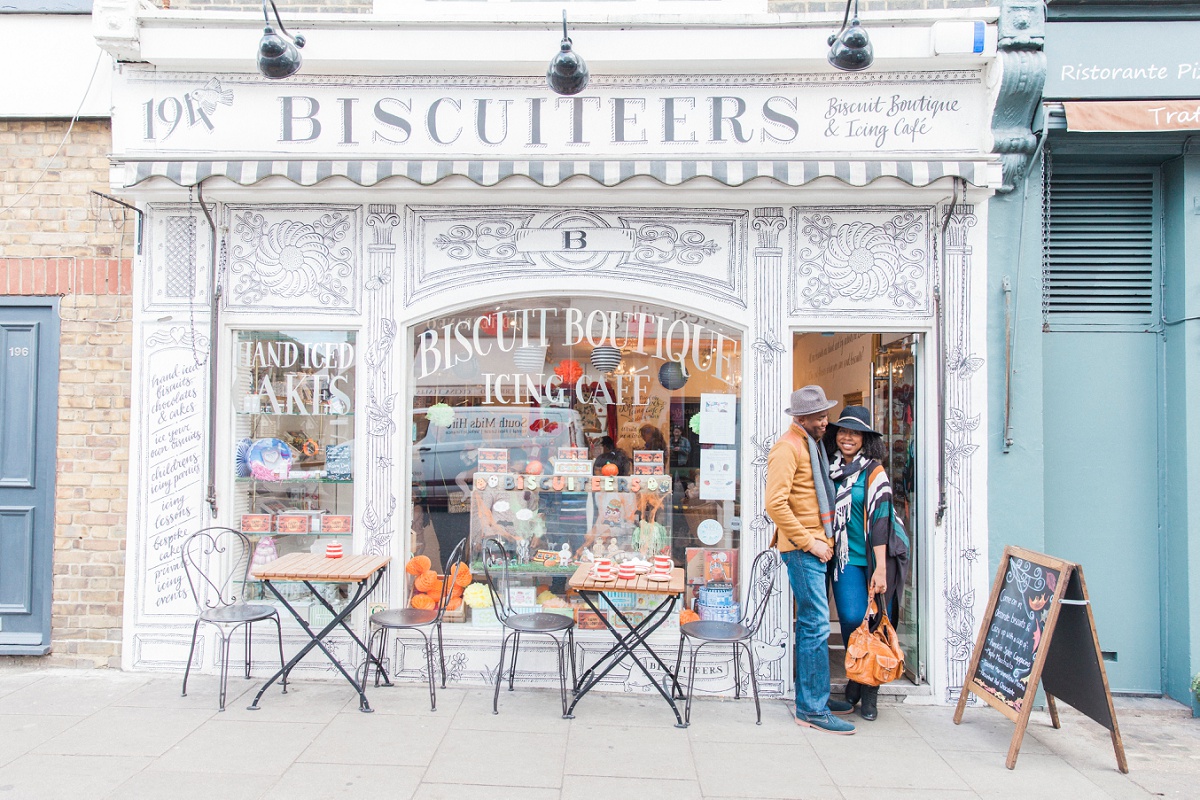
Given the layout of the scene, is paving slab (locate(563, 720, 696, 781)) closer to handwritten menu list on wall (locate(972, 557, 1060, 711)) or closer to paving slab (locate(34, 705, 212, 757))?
handwritten menu list on wall (locate(972, 557, 1060, 711))

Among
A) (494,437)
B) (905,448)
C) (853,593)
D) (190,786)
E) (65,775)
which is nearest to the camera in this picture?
(190,786)

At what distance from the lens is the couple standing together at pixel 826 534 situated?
467 cm

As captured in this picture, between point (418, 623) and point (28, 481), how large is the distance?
3.12 metres

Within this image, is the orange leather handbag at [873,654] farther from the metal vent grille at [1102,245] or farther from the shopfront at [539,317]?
the metal vent grille at [1102,245]

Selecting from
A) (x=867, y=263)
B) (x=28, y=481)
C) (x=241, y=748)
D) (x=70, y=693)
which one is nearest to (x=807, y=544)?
(x=867, y=263)

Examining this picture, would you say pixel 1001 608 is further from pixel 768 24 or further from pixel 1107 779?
pixel 768 24

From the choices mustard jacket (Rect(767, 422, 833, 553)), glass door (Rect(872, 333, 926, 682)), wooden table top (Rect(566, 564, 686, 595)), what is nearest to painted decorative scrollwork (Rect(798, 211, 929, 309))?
glass door (Rect(872, 333, 926, 682))

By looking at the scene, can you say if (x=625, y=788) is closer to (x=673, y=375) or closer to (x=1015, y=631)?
(x=1015, y=631)

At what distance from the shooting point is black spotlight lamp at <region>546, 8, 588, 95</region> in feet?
15.9

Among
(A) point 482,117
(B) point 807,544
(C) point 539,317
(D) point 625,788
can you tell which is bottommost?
(D) point 625,788

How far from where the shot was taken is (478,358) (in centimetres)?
574

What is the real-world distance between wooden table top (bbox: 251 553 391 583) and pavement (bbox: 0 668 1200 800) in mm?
854

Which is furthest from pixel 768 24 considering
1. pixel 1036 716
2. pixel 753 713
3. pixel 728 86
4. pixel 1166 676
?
pixel 1166 676

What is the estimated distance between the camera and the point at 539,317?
5.69 meters
